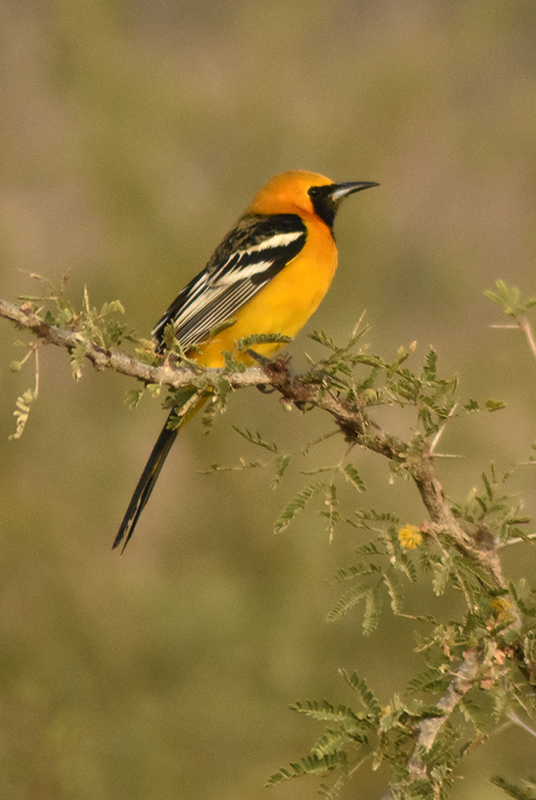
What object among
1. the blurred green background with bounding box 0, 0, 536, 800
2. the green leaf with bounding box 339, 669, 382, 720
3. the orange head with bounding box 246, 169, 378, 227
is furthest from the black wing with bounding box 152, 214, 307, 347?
the green leaf with bounding box 339, 669, 382, 720

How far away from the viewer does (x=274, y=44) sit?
6.39 m

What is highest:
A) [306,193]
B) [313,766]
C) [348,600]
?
[306,193]

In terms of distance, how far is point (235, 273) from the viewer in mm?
3486

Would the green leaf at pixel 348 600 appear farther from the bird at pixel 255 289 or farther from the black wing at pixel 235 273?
the black wing at pixel 235 273

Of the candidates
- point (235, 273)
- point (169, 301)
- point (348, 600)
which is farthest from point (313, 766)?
point (169, 301)

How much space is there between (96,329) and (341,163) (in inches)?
165

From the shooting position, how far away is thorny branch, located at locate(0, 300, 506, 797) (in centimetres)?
Answer: 160

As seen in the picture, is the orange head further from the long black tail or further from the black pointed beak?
the long black tail

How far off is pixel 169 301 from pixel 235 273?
3.40ft

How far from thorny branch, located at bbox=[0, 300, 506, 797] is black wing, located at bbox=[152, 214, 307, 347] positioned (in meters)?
1.12

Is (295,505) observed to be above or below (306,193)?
below

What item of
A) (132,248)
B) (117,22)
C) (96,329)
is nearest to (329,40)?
(117,22)

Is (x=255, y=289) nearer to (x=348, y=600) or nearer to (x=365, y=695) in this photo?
(x=348, y=600)

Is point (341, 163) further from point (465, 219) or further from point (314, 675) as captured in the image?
point (314, 675)
